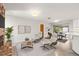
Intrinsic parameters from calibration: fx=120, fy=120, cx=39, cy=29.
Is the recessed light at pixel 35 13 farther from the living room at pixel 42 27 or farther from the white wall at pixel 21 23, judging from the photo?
the white wall at pixel 21 23

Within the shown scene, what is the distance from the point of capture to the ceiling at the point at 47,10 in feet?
6.95

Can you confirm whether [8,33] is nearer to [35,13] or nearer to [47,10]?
[35,13]

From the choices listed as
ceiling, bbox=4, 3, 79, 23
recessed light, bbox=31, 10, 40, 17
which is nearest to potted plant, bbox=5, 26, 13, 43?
ceiling, bbox=4, 3, 79, 23

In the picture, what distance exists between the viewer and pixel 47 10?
216cm

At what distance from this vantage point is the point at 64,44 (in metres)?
2.23

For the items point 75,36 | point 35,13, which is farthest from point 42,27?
point 75,36

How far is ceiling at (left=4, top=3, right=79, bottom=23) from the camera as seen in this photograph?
2.12 metres

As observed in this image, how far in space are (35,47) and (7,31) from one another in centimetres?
58

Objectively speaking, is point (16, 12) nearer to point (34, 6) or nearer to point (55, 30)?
point (34, 6)

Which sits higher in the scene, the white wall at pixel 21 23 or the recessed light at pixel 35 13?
the recessed light at pixel 35 13

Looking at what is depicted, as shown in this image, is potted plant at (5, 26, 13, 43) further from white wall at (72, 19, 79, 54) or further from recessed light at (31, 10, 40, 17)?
white wall at (72, 19, 79, 54)

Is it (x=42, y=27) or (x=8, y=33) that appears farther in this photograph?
(x=42, y=27)

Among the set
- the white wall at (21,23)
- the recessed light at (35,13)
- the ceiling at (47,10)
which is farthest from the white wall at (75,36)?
the recessed light at (35,13)

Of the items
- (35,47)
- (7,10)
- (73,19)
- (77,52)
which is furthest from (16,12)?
(77,52)
